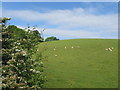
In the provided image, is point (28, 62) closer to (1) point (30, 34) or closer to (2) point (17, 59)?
(2) point (17, 59)

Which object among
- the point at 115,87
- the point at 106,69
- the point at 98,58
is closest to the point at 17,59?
the point at 115,87

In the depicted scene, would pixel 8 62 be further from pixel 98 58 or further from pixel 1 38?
pixel 98 58

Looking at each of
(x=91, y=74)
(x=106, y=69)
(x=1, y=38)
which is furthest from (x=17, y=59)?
(x=106, y=69)

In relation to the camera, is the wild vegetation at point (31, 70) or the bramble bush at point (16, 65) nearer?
the bramble bush at point (16, 65)

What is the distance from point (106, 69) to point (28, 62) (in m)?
11.4

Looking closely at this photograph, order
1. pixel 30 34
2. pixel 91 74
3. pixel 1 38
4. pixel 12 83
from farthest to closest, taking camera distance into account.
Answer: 1. pixel 91 74
2. pixel 30 34
3. pixel 1 38
4. pixel 12 83

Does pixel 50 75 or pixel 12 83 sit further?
pixel 50 75

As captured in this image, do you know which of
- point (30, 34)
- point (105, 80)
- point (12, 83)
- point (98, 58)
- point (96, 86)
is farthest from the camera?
point (98, 58)

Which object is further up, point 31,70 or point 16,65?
point 16,65

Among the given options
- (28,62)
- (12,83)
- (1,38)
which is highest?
(1,38)

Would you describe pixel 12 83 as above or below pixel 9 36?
below

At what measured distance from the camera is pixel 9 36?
10711 millimetres

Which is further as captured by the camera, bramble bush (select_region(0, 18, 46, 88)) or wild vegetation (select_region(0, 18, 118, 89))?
wild vegetation (select_region(0, 18, 118, 89))

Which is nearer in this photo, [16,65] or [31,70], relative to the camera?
[16,65]
